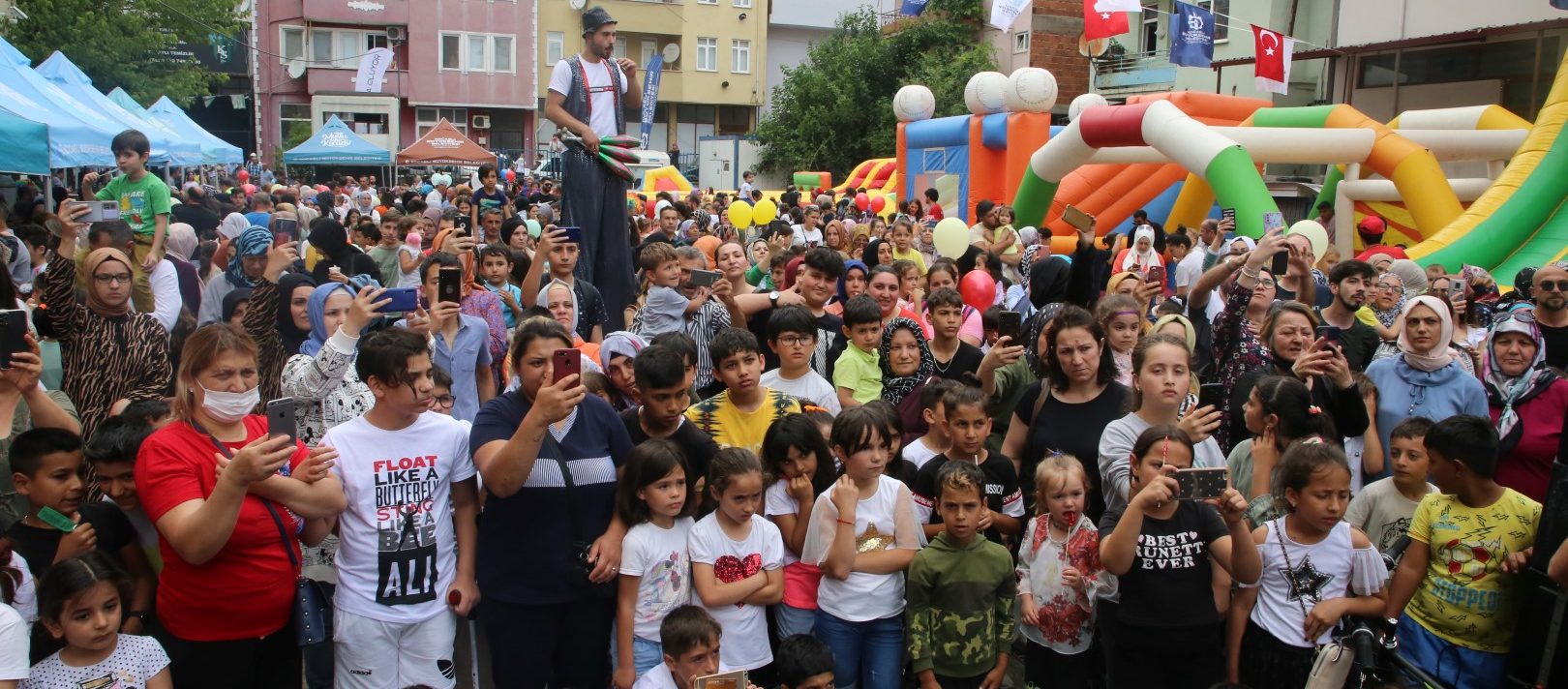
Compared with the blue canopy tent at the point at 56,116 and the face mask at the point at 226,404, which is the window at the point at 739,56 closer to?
the blue canopy tent at the point at 56,116

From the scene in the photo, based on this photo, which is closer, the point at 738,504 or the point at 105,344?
the point at 738,504

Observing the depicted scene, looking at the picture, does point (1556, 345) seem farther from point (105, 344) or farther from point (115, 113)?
point (115, 113)

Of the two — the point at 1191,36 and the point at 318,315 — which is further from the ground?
the point at 1191,36

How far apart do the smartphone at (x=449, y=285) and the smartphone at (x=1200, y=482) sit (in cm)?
279

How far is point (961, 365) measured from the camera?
5.62 metres

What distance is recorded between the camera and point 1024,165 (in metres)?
18.7

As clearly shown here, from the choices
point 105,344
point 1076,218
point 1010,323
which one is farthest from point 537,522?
point 1076,218

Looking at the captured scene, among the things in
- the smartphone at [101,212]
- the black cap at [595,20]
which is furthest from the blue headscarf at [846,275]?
the smartphone at [101,212]

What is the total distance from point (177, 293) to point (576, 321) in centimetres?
227

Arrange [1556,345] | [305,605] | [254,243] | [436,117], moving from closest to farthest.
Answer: [305,605]
[1556,345]
[254,243]
[436,117]

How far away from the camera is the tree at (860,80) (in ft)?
112

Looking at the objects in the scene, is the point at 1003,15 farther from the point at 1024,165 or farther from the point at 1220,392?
the point at 1220,392

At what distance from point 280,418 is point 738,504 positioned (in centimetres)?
145

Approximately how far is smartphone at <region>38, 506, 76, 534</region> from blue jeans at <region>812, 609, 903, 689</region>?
2459mm
